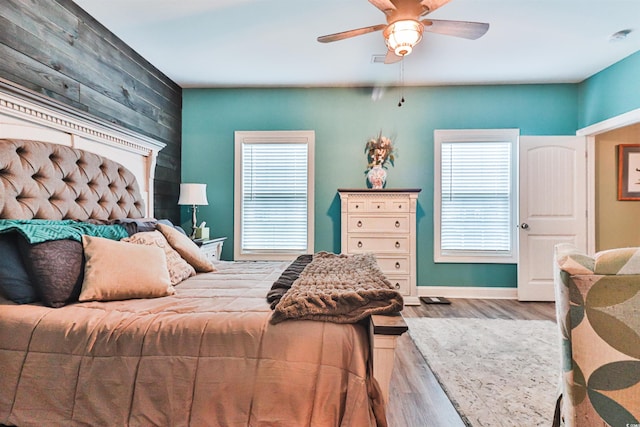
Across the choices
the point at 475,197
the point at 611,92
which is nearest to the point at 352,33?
the point at 475,197

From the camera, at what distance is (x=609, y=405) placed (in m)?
0.74

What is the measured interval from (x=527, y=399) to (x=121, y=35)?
13.4 feet

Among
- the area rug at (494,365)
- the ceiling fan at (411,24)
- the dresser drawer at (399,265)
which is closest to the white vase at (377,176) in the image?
the dresser drawer at (399,265)

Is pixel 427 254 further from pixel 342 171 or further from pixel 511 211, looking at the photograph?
pixel 342 171

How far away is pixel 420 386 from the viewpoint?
2002 millimetres

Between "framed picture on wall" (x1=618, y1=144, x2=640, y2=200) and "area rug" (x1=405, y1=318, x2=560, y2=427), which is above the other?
"framed picture on wall" (x1=618, y1=144, x2=640, y2=200)

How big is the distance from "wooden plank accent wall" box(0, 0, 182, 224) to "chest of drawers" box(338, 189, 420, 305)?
213cm

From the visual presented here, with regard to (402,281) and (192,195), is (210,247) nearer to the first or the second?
(192,195)

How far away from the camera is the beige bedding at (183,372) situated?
124 centimetres

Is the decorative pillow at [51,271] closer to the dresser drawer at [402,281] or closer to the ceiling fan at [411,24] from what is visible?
the ceiling fan at [411,24]

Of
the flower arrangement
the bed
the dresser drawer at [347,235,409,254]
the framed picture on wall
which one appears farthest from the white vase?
the framed picture on wall

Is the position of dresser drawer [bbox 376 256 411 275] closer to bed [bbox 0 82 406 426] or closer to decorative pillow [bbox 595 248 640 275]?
bed [bbox 0 82 406 426]

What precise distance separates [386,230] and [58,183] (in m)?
2.90

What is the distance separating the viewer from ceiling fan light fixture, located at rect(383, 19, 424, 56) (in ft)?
6.31
